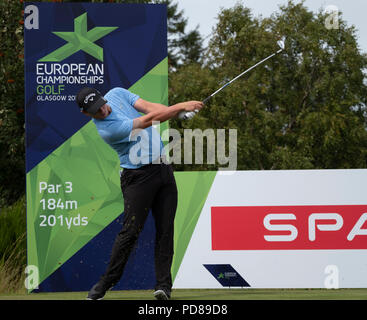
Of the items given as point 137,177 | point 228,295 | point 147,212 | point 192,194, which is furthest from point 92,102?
point 192,194

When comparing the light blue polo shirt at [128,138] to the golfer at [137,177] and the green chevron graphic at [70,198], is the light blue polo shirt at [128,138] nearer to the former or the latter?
the golfer at [137,177]

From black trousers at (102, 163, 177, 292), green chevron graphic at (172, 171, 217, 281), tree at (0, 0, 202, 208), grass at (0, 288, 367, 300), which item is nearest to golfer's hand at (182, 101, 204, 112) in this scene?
black trousers at (102, 163, 177, 292)

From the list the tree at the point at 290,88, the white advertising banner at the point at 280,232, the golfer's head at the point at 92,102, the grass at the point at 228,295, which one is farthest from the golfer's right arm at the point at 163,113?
the tree at the point at 290,88

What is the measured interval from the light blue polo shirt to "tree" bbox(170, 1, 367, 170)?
75.1ft

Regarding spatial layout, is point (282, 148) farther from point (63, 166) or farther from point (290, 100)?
point (63, 166)

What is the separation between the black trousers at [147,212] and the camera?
617cm

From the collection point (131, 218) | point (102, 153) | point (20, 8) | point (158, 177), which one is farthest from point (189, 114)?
point (20, 8)

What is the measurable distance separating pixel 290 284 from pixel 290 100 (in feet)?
82.6

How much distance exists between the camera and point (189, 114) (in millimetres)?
6234

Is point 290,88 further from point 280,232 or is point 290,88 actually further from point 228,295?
point 228,295

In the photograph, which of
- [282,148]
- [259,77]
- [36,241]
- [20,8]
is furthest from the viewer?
[259,77]

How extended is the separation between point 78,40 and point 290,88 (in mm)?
25956

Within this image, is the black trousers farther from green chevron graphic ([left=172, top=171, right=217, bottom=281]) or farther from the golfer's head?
green chevron graphic ([left=172, top=171, right=217, bottom=281])

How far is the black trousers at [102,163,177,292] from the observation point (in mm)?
6172
